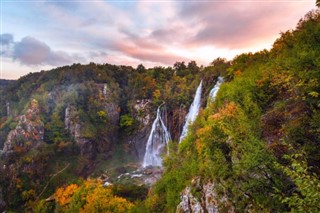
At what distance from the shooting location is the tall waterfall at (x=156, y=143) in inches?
2479

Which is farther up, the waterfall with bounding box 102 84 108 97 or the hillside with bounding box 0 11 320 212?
the waterfall with bounding box 102 84 108 97

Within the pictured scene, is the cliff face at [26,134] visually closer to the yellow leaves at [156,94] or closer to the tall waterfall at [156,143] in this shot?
the tall waterfall at [156,143]

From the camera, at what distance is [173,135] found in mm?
65938

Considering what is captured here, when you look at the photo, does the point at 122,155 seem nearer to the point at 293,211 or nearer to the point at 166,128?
the point at 166,128

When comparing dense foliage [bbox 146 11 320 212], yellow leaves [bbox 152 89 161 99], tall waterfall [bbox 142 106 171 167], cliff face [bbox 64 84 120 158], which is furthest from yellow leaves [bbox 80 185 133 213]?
yellow leaves [bbox 152 89 161 99]

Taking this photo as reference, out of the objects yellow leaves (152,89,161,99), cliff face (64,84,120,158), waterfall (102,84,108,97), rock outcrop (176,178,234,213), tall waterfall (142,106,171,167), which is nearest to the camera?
rock outcrop (176,178,234,213)

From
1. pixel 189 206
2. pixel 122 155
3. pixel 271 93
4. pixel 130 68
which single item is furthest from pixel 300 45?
pixel 130 68

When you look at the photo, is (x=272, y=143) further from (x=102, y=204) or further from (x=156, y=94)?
(x=156, y=94)

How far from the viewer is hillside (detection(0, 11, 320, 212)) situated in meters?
11.8

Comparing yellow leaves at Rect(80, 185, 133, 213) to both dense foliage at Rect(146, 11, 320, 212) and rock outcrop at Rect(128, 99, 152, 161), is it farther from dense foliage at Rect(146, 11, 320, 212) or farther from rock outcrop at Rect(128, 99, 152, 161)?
rock outcrop at Rect(128, 99, 152, 161)

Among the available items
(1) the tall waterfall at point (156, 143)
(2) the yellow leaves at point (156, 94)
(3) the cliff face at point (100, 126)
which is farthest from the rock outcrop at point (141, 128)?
(1) the tall waterfall at point (156, 143)

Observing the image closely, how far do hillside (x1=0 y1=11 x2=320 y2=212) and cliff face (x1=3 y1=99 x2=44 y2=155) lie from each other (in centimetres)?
26

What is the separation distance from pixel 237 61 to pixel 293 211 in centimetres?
3734

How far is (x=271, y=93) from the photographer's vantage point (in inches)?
807
